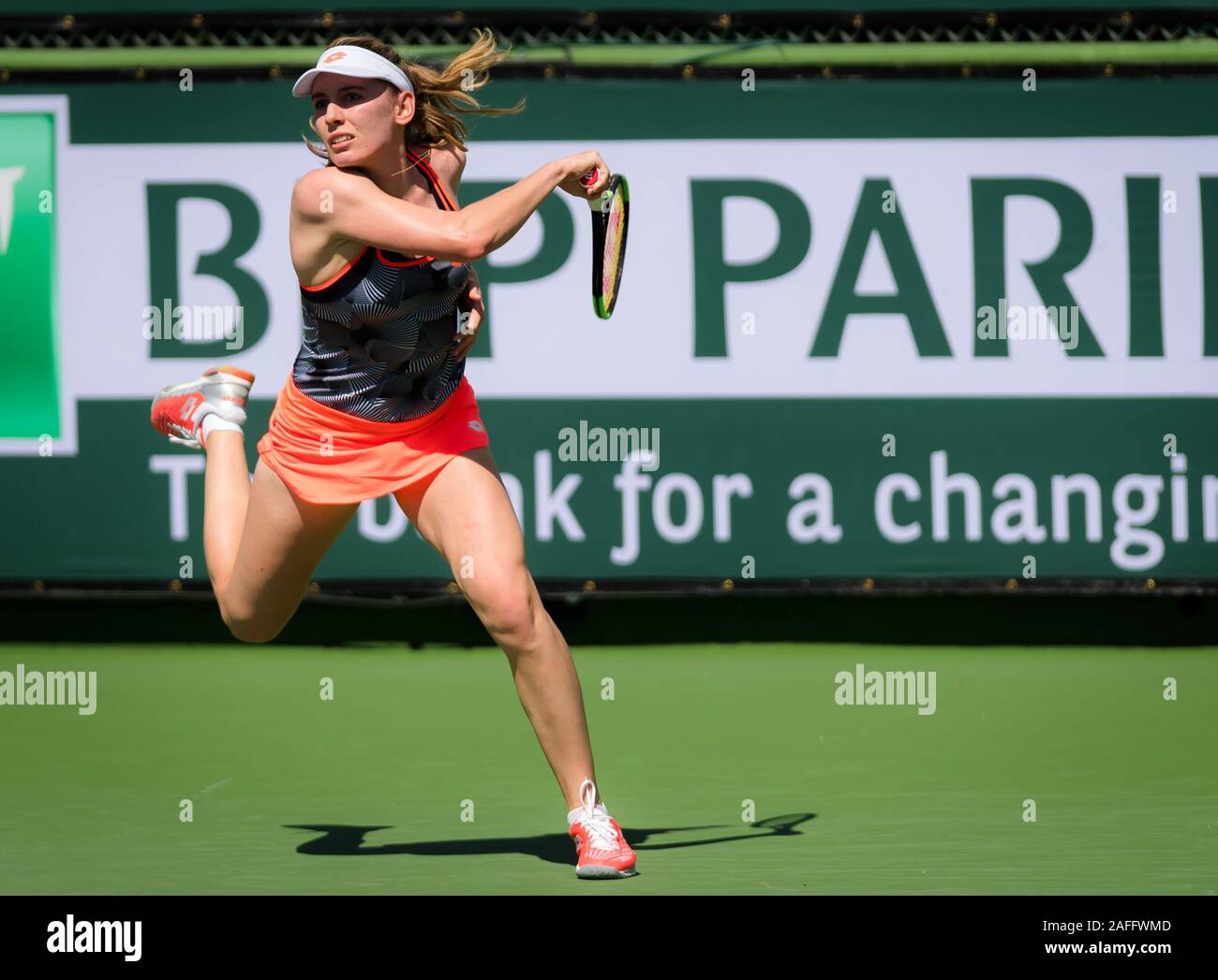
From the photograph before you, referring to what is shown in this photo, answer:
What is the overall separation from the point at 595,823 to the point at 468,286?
130cm

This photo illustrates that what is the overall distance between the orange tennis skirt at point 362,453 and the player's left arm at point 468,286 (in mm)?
142

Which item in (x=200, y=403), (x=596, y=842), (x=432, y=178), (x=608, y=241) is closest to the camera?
(x=596, y=842)

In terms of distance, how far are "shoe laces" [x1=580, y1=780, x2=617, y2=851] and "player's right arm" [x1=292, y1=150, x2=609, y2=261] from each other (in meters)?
1.24

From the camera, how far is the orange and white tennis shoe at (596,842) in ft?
13.1

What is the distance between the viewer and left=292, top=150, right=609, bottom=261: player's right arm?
3857 millimetres

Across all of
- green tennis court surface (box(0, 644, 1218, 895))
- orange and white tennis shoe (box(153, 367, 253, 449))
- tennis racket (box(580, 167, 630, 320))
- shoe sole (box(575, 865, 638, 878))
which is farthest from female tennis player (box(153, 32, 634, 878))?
orange and white tennis shoe (box(153, 367, 253, 449))

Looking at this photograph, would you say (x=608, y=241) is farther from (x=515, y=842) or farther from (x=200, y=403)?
(x=515, y=842)

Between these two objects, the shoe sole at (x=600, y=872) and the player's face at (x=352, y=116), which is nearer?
the shoe sole at (x=600, y=872)

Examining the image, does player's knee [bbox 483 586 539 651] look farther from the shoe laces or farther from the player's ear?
the player's ear

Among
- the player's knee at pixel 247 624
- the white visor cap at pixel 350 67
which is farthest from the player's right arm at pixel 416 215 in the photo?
the player's knee at pixel 247 624

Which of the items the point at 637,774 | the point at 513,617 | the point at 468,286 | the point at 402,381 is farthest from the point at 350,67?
the point at 637,774

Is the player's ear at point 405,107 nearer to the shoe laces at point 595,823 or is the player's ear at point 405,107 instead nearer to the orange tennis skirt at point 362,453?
the orange tennis skirt at point 362,453

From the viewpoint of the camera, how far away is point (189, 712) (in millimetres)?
6340

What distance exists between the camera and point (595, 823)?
4059 mm
